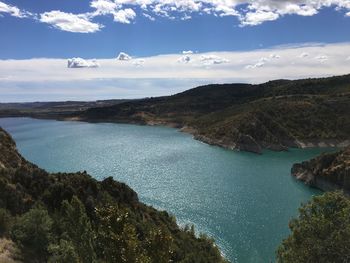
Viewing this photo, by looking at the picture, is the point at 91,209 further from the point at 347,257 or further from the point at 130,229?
the point at 130,229

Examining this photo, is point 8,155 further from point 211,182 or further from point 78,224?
point 78,224

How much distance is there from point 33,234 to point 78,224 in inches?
603

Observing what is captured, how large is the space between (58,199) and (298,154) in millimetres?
115665

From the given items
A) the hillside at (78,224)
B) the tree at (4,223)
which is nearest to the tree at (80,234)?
the hillside at (78,224)

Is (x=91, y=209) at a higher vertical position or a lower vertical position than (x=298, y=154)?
higher

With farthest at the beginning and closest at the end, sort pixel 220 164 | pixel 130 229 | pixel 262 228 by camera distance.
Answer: pixel 220 164, pixel 262 228, pixel 130 229

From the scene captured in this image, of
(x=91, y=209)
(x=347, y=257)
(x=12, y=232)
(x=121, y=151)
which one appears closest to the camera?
(x=347, y=257)

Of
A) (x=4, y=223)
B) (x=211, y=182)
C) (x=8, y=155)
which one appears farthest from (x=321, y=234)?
(x=211, y=182)

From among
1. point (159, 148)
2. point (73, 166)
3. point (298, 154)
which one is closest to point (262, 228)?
point (73, 166)

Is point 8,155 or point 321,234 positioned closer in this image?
point 321,234

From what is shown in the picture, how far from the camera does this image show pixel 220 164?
13438cm

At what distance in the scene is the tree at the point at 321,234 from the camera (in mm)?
32438

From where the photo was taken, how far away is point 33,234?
41938 mm

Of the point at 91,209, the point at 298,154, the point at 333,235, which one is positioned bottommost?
the point at 298,154
